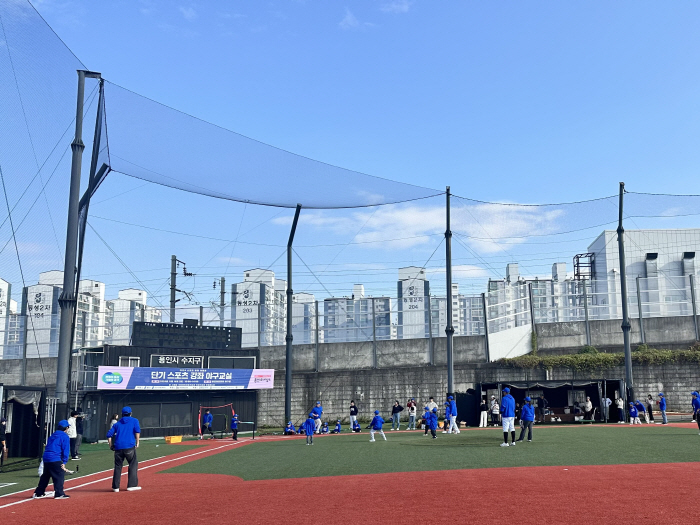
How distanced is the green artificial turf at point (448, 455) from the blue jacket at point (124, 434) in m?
2.79

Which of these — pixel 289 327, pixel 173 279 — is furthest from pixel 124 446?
pixel 173 279

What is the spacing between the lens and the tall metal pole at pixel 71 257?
739 inches

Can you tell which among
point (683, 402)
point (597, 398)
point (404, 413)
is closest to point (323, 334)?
point (404, 413)

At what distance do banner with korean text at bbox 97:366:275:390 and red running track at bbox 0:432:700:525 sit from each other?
65.1ft

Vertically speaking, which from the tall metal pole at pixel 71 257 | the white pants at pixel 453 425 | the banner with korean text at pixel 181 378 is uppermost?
the tall metal pole at pixel 71 257

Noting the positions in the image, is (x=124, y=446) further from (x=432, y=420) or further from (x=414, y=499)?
(x=432, y=420)

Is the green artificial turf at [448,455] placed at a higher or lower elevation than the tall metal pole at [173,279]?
lower

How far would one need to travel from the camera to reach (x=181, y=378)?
33.7m

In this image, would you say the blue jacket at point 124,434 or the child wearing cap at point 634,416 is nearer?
the blue jacket at point 124,434

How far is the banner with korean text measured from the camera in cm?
3206

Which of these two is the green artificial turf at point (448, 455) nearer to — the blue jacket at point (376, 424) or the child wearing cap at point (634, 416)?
the blue jacket at point (376, 424)

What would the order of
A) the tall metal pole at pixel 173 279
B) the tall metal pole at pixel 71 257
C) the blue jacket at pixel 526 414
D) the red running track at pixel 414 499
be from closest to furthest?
the red running track at pixel 414 499, the tall metal pole at pixel 71 257, the blue jacket at pixel 526 414, the tall metal pole at pixel 173 279

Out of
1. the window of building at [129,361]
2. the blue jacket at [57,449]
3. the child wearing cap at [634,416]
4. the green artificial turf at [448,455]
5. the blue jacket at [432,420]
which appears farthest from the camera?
the window of building at [129,361]

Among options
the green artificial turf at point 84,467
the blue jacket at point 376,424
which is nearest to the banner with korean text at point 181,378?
the green artificial turf at point 84,467
